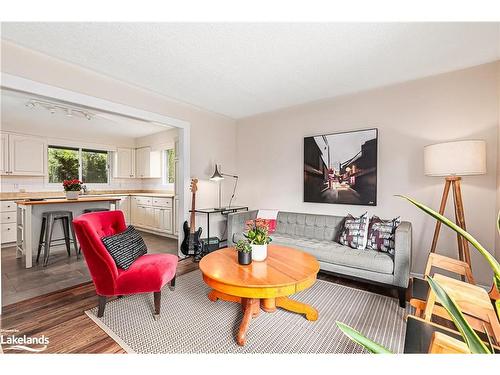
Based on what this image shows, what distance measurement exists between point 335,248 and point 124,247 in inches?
87.8

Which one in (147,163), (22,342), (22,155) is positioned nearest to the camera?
(22,342)

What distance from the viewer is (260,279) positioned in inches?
69.3

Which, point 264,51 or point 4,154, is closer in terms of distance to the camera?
point 264,51

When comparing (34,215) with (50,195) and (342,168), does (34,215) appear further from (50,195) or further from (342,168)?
(342,168)

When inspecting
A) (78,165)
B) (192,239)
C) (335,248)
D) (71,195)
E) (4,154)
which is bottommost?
(192,239)

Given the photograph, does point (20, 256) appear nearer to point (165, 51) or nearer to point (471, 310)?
point (165, 51)

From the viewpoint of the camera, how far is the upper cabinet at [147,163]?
5.85 metres

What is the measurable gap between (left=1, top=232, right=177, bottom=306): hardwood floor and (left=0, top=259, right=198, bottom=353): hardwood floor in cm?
19

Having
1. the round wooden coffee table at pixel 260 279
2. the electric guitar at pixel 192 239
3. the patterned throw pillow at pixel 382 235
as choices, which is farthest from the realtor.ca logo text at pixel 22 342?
the patterned throw pillow at pixel 382 235

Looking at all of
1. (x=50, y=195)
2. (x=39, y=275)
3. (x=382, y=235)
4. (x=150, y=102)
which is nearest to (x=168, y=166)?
(x=50, y=195)

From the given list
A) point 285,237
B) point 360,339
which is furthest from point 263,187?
point 360,339

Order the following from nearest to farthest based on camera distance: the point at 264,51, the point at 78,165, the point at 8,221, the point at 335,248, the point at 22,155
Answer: the point at 264,51, the point at 335,248, the point at 8,221, the point at 22,155, the point at 78,165

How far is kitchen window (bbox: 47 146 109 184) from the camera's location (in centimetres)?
526

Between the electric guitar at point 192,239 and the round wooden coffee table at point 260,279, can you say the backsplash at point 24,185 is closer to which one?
the electric guitar at point 192,239
